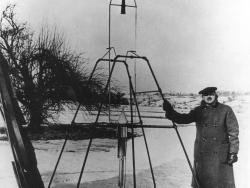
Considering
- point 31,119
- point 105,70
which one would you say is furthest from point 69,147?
point 105,70

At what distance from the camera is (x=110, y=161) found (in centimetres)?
912

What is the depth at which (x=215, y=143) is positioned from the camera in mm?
4520

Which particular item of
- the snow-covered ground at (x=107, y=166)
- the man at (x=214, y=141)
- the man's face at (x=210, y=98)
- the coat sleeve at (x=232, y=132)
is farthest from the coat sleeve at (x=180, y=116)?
the snow-covered ground at (x=107, y=166)

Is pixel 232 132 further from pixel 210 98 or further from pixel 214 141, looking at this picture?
pixel 210 98

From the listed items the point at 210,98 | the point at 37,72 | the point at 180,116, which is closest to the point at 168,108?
the point at 180,116

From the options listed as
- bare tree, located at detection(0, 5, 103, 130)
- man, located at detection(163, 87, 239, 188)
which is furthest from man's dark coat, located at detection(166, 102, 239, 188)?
bare tree, located at detection(0, 5, 103, 130)

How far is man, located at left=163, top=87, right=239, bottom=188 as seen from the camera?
441cm

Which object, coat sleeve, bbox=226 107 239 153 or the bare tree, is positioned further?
the bare tree

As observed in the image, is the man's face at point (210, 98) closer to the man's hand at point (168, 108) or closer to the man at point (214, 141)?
the man at point (214, 141)

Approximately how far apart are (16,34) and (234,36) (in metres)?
10.3

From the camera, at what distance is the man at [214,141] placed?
4.41 m

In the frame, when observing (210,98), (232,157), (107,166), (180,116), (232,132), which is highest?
(210,98)

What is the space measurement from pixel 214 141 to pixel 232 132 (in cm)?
30

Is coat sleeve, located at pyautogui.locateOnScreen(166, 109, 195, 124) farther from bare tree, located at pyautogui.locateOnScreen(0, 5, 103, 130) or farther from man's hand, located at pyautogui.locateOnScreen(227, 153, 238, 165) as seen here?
bare tree, located at pyautogui.locateOnScreen(0, 5, 103, 130)
